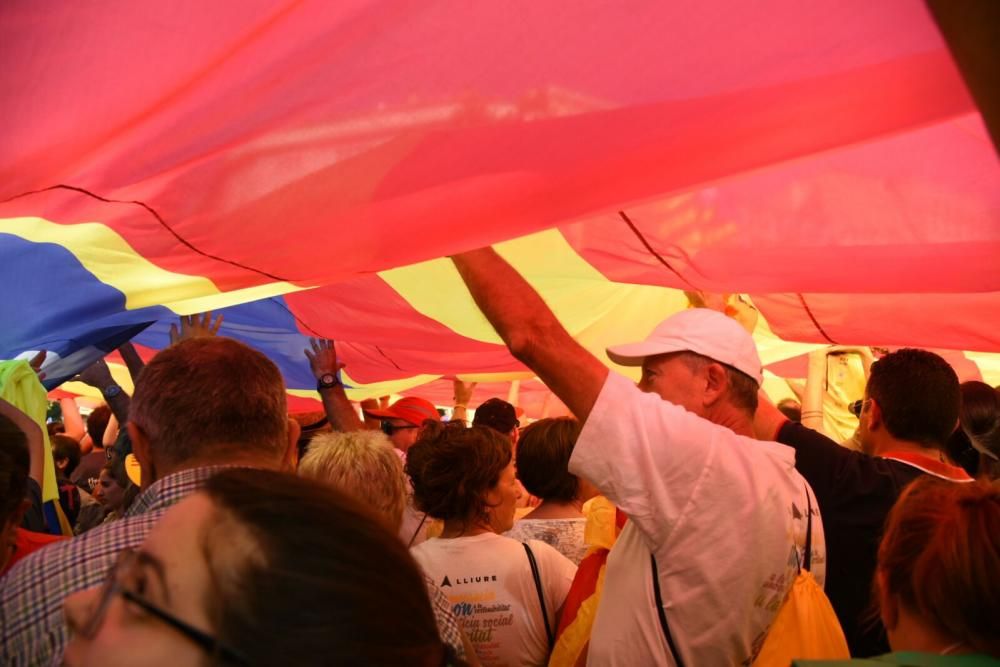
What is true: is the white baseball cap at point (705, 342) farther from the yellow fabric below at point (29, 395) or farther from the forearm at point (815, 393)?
the forearm at point (815, 393)

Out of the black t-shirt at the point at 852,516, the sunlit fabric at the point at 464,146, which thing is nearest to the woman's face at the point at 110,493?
the sunlit fabric at the point at 464,146

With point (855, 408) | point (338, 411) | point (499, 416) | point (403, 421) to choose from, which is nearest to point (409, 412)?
point (403, 421)

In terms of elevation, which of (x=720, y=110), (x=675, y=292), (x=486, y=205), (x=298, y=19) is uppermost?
(x=298, y=19)

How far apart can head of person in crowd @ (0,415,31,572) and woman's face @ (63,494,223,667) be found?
3.73ft

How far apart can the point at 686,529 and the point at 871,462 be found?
918 mm

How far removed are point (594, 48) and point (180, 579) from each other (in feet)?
3.77

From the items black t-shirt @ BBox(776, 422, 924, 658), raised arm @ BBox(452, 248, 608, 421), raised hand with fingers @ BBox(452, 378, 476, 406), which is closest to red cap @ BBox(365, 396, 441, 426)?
raised hand with fingers @ BBox(452, 378, 476, 406)

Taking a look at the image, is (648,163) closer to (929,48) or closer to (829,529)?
(929,48)

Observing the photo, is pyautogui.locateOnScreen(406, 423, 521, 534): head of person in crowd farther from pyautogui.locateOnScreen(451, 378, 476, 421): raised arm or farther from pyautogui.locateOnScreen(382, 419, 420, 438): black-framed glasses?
pyautogui.locateOnScreen(451, 378, 476, 421): raised arm

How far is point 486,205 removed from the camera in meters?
2.10

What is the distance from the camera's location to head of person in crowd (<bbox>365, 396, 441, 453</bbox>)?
537 centimetres

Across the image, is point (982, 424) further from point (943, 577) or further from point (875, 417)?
point (943, 577)

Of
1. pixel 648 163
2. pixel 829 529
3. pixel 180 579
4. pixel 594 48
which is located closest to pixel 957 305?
pixel 829 529

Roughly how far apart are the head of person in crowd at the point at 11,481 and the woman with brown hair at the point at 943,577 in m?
1.58
